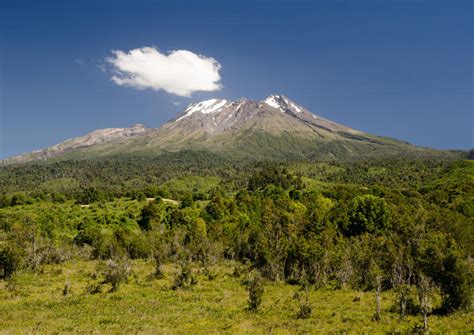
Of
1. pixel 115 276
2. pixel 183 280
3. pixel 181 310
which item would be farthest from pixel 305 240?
pixel 115 276

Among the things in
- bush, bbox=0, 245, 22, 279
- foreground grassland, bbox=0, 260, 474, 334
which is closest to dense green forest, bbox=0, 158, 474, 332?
bush, bbox=0, 245, 22, 279

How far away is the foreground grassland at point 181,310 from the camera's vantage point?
2858 cm

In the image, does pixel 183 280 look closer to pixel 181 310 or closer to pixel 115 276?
pixel 115 276

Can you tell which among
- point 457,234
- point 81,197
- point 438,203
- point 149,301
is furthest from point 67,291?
point 81,197

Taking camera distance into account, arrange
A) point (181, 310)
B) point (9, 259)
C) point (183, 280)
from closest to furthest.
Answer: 1. point (181, 310)
2. point (9, 259)
3. point (183, 280)

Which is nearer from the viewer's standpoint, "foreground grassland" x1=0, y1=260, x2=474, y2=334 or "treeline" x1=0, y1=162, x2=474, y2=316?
"foreground grassland" x1=0, y1=260, x2=474, y2=334

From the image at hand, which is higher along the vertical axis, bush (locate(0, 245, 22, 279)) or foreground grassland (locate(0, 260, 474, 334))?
bush (locate(0, 245, 22, 279))

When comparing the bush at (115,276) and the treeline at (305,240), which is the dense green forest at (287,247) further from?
the bush at (115,276)

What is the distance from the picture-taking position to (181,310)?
36875mm

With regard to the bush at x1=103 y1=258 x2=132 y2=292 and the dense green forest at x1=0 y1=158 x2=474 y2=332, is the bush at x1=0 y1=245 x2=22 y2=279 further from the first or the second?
the bush at x1=103 y1=258 x2=132 y2=292

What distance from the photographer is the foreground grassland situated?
93.8ft

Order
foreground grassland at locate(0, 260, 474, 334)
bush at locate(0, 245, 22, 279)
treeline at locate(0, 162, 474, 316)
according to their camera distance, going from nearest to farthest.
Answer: foreground grassland at locate(0, 260, 474, 334) < treeline at locate(0, 162, 474, 316) < bush at locate(0, 245, 22, 279)

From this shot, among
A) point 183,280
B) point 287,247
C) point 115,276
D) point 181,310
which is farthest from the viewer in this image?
point 287,247

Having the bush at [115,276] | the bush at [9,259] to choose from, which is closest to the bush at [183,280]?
the bush at [115,276]
